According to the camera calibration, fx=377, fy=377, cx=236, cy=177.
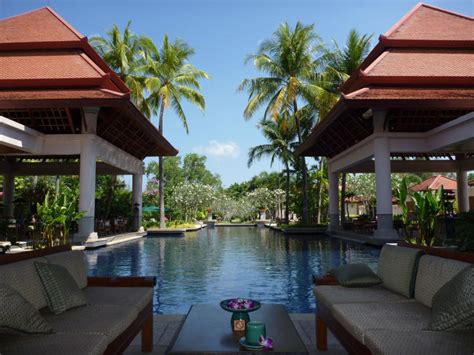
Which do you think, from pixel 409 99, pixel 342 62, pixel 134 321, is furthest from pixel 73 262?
pixel 342 62

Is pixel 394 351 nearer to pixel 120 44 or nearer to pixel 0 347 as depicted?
pixel 0 347

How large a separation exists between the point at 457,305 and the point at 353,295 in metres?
1.18

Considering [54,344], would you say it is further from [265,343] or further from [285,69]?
[285,69]

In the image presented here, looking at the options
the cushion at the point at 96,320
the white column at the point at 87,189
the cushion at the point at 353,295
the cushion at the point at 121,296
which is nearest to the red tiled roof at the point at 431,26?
the white column at the point at 87,189

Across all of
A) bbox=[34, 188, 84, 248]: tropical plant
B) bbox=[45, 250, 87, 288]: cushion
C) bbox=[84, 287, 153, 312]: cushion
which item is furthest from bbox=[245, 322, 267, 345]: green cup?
bbox=[34, 188, 84, 248]: tropical plant

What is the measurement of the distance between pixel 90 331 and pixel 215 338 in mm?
895

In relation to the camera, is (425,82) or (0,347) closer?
(0,347)

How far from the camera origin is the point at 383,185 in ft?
45.0

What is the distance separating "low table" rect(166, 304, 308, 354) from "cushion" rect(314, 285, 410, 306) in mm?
413

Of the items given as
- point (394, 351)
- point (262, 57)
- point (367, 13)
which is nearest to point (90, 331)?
point (394, 351)

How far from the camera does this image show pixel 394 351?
2.08 m

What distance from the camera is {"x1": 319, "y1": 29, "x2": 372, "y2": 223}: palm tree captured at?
2030 centimetres

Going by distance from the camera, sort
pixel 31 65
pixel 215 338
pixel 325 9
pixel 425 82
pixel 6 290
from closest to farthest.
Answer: pixel 6 290 → pixel 215 338 → pixel 325 9 → pixel 425 82 → pixel 31 65

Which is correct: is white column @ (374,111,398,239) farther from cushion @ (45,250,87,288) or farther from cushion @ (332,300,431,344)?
cushion @ (45,250,87,288)
